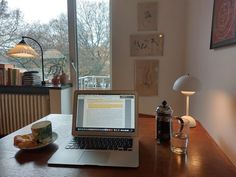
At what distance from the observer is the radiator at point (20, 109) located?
2.83m

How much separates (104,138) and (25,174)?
41cm

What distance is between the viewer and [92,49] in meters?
2.88

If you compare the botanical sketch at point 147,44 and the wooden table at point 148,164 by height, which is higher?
the botanical sketch at point 147,44

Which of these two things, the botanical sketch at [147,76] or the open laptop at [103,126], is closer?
the open laptop at [103,126]

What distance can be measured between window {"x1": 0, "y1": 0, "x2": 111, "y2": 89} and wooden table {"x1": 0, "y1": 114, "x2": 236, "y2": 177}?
1.84m

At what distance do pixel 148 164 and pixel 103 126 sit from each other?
34 centimetres

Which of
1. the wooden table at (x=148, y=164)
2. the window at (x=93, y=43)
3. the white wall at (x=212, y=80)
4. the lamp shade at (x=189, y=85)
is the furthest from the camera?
the window at (x=93, y=43)

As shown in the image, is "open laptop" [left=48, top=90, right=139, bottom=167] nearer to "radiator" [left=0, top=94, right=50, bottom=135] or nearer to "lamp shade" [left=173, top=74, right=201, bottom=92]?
"lamp shade" [left=173, top=74, right=201, bottom=92]

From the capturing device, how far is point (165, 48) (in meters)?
2.56

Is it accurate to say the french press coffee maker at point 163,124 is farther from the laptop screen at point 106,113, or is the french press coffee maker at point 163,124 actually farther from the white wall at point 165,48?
the white wall at point 165,48

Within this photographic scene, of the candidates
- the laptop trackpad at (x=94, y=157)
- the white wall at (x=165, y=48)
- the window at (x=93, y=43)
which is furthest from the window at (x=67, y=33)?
the laptop trackpad at (x=94, y=157)

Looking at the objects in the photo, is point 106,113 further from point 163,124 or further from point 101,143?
point 163,124

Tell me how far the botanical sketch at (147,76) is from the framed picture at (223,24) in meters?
1.20

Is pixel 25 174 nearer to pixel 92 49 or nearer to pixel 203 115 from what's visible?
pixel 203 115
